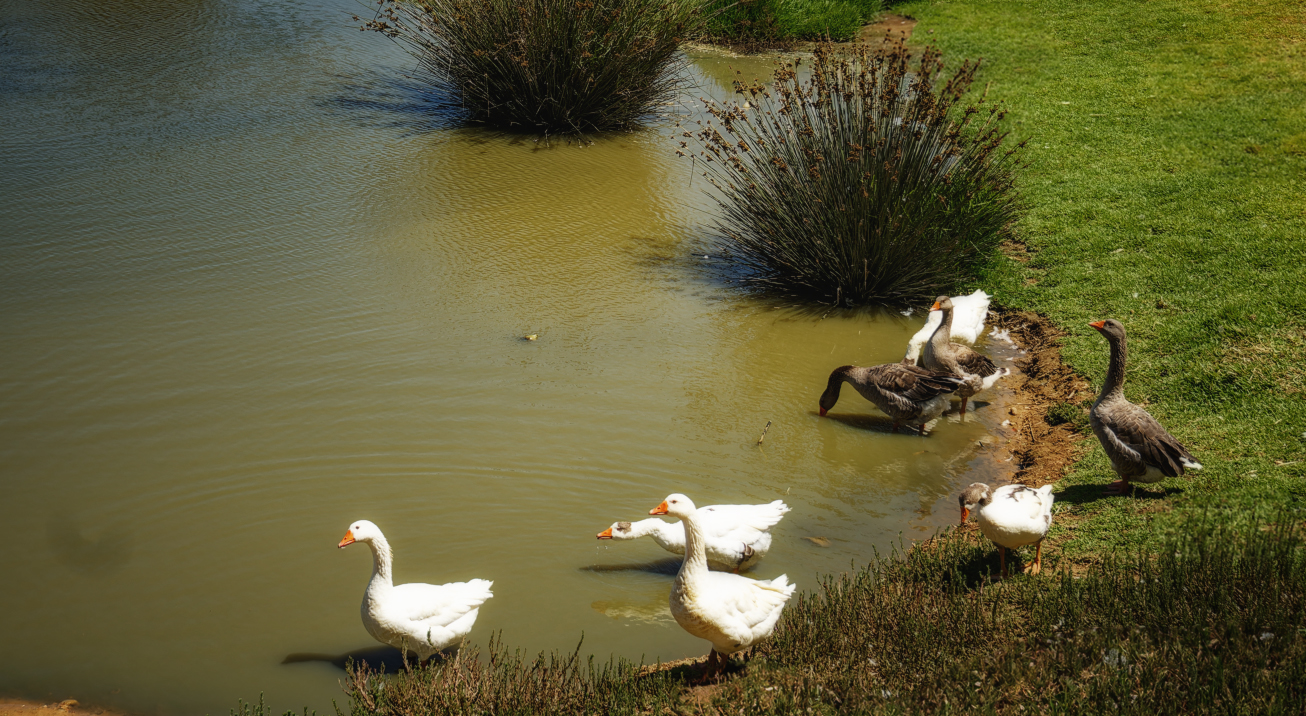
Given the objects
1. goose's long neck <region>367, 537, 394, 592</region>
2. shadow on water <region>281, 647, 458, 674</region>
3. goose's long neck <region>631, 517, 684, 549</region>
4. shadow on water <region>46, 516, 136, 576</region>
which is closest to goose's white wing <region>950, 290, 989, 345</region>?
goose's long neck <region>631, 517, 684, 549</region>

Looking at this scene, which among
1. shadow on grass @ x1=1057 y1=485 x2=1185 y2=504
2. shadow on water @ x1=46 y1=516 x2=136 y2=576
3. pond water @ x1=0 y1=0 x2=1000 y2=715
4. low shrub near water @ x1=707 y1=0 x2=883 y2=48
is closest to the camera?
pond water @ x1=0 y1=0 x2=1000 y2=715

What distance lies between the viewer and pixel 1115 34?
17250 mm

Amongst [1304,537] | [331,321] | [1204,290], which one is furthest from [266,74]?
[1304,537]

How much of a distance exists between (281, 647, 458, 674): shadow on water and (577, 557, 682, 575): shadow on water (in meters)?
1.01

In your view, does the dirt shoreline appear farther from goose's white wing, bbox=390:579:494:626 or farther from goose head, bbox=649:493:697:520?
goose head, bbox=649:493:697:520

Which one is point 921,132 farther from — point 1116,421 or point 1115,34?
point 1115,34

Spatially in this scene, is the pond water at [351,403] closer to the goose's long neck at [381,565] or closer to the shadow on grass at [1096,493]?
the goose's long neck at [381,565]

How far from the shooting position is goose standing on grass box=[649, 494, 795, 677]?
4.38 meters

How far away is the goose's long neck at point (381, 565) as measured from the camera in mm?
4746

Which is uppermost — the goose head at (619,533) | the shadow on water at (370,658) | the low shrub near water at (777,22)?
the low shrub near water at (777,22)

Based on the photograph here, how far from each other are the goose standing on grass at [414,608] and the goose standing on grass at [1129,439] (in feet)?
13.1

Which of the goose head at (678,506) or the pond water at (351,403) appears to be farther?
the pond water at (351,403)

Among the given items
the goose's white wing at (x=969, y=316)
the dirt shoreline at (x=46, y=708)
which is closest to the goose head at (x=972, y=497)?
the goose's white wing at (x=969, y=316)

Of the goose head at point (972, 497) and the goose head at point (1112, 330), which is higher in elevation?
the goose head at point (1112, 330)
